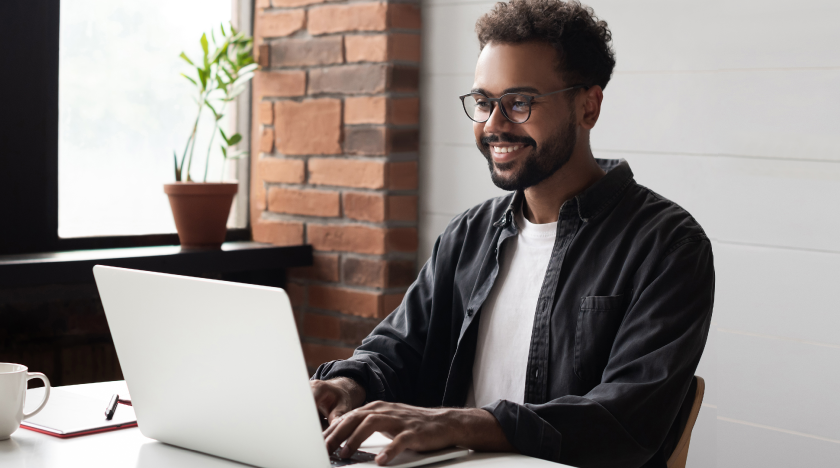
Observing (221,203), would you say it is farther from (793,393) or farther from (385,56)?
(793,393)

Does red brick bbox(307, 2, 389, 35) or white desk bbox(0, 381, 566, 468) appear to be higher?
red brick bbox(307, 2, 389, 35)

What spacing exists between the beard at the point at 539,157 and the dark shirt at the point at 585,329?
82 mm

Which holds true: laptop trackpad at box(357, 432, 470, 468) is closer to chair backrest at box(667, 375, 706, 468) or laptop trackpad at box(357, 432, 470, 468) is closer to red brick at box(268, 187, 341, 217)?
chair backrest at box(667, 375, 706, 468)

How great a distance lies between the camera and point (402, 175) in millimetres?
2539

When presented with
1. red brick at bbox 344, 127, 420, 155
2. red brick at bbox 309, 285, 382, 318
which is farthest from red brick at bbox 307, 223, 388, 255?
red brick at bbox 344, 127, 420, 155

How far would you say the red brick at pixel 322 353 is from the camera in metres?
2.63

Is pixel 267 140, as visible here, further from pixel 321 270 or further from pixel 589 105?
pixel 589 105

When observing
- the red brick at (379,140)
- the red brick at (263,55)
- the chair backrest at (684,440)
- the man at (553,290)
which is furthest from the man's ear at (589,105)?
the red brick at (263,55)

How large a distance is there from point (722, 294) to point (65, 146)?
1.75m

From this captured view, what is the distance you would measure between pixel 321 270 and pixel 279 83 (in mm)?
588

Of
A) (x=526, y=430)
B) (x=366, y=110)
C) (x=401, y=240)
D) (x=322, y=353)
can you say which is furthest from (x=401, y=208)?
(x=526, y=430)

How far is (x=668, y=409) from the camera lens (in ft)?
4.34

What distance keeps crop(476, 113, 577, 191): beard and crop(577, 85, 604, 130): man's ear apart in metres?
0.04

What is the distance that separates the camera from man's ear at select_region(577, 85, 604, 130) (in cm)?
169
